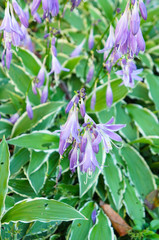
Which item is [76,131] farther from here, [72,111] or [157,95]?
[157,95]

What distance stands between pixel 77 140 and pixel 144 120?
1.63 m

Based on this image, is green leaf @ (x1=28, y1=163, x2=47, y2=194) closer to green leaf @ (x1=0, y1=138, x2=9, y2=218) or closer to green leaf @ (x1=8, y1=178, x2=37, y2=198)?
green leaf @ (x1=8, y1=178, x2=37, y2=198)

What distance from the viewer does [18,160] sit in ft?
8.61

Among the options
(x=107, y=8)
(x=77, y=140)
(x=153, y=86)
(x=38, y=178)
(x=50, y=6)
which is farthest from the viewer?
(x=107, y=8)

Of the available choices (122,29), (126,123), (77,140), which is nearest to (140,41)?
(122,29)

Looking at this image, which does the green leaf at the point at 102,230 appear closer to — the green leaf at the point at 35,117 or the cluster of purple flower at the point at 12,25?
the green leaf at the point at 35,117

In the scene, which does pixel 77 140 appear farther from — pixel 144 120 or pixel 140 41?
pixel 144 120

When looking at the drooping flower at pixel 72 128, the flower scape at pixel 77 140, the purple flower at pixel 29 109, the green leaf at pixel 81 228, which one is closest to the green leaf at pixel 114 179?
the flower scape at pixel 77 140

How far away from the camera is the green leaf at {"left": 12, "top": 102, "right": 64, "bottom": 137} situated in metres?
2.70

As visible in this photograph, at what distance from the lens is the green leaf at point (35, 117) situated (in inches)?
106

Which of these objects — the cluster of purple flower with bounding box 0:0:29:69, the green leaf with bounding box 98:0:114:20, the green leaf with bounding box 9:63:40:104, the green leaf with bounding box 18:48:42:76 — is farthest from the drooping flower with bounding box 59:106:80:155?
the green leaf with bounding box 98:0:114:20

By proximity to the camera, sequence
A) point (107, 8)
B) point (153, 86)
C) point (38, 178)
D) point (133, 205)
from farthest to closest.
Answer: point (107, 8) → point (153, 86) → point (133, 205) → point (38, 178)

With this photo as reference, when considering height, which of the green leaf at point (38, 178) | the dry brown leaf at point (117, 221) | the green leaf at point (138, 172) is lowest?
the dry brown leaf at point (117, 221)

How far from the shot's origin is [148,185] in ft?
9.12
